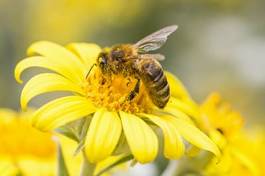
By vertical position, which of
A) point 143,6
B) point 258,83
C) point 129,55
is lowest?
point 258,83

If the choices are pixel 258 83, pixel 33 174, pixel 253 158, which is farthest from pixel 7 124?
pixel 258 83

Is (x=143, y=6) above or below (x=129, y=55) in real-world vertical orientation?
below

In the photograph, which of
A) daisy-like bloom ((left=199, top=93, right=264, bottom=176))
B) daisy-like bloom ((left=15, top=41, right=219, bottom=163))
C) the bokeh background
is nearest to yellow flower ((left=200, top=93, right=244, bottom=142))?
daisy-like bloom ((left=199, top=93, right=264, bottom=176))

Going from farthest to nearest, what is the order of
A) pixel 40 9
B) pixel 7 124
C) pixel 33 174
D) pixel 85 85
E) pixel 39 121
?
pixel 40 9
pixel 7 124
pixel 33 174
pixel 85 85
pixel 39 121

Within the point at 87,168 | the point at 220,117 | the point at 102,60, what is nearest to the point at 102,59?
the point at 102,60

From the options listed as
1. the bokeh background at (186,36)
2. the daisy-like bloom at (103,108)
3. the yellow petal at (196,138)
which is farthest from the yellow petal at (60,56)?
the bokeh background at (186,36)

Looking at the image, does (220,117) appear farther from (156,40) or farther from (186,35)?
(186,35)

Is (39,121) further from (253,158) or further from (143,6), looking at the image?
(143,6)
